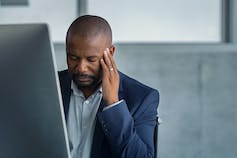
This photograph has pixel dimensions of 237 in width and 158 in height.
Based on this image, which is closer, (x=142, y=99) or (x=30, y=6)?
(x=142, y=99)

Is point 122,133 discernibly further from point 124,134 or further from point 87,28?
point 87,28

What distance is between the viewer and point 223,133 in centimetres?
316

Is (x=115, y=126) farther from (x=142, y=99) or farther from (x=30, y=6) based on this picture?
(x=30, y=6)

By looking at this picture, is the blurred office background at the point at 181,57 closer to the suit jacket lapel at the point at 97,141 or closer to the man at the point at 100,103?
the man at the point at 100,103

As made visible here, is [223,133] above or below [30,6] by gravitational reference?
below

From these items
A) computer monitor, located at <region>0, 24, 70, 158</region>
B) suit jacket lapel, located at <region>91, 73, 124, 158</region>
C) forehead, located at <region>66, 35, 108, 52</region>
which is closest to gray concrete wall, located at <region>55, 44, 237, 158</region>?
forehead, located at <region>66, 35, 108, 52</region>

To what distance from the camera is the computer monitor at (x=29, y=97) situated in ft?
2.43

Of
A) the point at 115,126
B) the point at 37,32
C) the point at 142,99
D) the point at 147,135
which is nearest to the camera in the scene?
the point at 37,32

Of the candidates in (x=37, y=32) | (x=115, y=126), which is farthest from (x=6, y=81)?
(x=115, y=126)

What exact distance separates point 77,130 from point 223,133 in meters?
2.01

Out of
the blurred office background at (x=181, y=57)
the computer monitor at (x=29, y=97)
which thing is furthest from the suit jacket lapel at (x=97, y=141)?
the blurred office background at (x=181, y=57)

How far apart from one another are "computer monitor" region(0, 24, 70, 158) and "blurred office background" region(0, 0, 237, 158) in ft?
7.18

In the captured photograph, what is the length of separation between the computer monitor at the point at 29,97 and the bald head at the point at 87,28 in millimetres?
598

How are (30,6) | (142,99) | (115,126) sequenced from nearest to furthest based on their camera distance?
(115,126) < (142,99) < (30,6)
